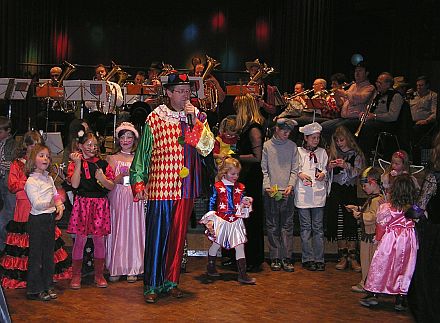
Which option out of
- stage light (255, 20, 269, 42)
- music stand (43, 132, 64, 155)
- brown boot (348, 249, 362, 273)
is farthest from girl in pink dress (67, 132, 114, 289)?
stage light (255, 20, 269, 42)

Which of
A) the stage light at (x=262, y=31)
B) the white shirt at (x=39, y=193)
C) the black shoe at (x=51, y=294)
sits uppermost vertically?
the stage light at (x=262, y=31)

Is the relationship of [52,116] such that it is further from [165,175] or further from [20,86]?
[165,175]

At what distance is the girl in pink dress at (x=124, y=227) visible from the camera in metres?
7.01

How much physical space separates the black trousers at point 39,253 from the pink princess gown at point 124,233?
2.85 feet

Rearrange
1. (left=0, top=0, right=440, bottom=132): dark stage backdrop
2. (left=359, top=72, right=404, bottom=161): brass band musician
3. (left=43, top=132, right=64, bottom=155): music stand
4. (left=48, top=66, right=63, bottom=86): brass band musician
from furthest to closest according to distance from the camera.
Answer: (left=0, top=0, right=440, bottom=132): dark stage backdrop → (left=48, top=66, right=63, bottom=86): brass band musician → (left=43, top=132, right=64, bottom=155): music stand → (left=359, top=72, right=404, bottom=161): brass band musician

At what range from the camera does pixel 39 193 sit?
6.18 meters

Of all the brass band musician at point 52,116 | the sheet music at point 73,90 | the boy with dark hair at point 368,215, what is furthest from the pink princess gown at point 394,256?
the brass band musician at point 52,116

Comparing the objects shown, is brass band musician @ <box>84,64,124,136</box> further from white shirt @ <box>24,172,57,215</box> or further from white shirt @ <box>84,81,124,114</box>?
white shirt @ <box>24,172,57,215</box>

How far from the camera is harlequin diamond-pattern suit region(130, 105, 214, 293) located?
617cm

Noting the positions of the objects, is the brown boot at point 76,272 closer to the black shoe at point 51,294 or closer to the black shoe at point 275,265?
the black shoe at point 51,294

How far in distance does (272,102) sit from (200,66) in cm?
172

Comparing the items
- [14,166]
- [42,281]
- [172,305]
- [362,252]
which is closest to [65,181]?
[14,166]

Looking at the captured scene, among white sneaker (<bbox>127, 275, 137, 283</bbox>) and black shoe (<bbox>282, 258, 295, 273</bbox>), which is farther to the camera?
black shoe (<bbox>282, 258, 295, 273</bbox>)

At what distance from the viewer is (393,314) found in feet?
20.0
